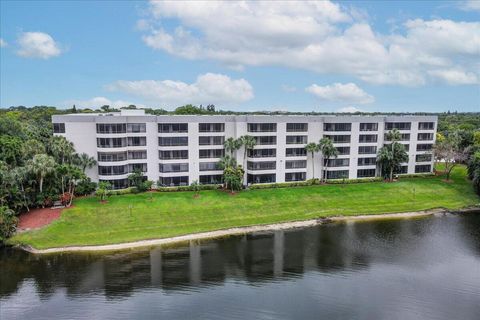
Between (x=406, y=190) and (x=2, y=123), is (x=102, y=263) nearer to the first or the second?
(x=2, y=123)

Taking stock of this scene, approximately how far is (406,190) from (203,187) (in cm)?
4159

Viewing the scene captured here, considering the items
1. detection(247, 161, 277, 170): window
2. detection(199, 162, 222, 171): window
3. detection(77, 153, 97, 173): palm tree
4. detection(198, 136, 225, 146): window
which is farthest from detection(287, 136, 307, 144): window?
detection(77, 153, 97, 173): palm tree

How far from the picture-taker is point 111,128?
2744 inches

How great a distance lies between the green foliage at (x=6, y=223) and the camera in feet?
165

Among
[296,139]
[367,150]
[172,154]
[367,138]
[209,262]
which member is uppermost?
[367,138]

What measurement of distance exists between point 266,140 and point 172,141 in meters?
19.4

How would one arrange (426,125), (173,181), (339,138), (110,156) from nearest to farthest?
1. (110,156)
2. (173,181)
3. (339,138)
4. (426,125)

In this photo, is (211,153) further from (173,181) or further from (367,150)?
(367,150)

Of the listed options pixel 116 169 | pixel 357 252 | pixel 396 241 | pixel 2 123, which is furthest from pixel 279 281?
pixel 2 123

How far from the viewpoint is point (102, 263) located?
45.0 metres

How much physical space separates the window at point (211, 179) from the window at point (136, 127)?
15150 mm

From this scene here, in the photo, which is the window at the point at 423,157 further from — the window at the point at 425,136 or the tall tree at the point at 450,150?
the window at the point at 425,136

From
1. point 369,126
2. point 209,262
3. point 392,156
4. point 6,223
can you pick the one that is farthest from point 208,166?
point 392,156

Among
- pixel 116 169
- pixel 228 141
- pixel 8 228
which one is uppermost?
pixel 228 141
